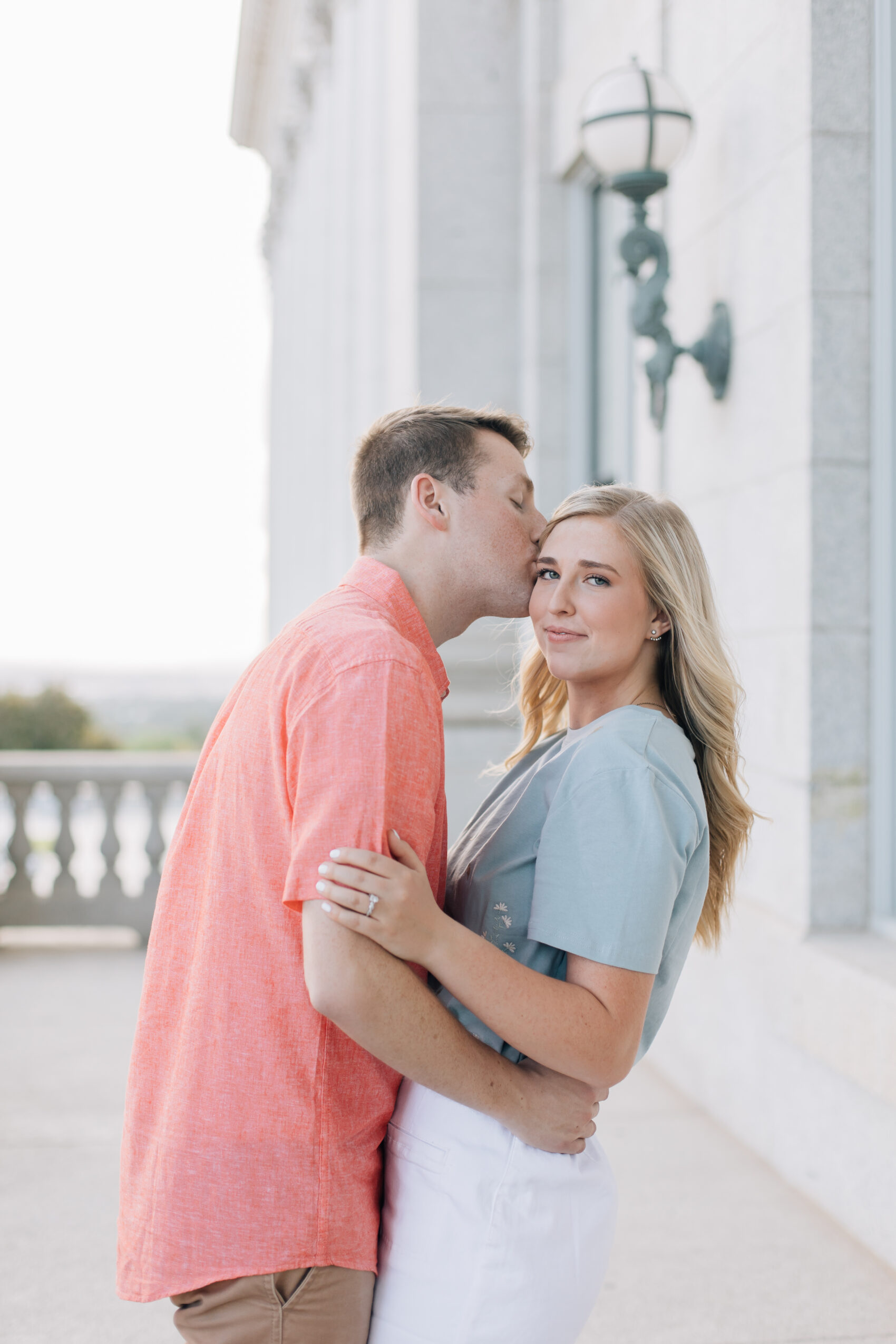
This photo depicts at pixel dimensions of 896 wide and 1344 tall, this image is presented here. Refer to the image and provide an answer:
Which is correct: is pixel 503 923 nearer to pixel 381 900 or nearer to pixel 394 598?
pixel 381 900

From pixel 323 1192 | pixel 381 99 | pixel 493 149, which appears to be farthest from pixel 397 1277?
pixel 381 99

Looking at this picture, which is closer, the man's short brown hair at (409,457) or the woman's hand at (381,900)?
the woman's hand at (381,900)

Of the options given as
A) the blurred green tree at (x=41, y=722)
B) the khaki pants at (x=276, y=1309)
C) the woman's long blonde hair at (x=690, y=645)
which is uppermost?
the woman's long blonde hair at (x=690, y=645)

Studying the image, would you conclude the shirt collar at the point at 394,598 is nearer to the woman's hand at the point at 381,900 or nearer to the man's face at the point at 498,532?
the man's face at the point at 498,532

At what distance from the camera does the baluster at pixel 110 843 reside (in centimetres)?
805

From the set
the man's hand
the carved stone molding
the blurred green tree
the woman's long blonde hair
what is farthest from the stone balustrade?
the carved stone molding

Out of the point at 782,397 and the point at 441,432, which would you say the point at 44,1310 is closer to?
the point at 441,432

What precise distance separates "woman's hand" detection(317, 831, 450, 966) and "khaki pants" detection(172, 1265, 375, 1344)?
1.71 feet

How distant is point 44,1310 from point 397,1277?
6.77 feet

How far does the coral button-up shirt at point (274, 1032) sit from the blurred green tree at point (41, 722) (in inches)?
379

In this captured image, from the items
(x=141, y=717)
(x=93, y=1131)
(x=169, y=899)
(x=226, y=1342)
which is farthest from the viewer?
(x=141, y=717)

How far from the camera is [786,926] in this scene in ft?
13.2

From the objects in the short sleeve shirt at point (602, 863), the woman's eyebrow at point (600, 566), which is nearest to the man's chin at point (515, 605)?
the woman's eyebrow at point (600, 566)

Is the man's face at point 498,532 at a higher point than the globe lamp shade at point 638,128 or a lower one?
lower
